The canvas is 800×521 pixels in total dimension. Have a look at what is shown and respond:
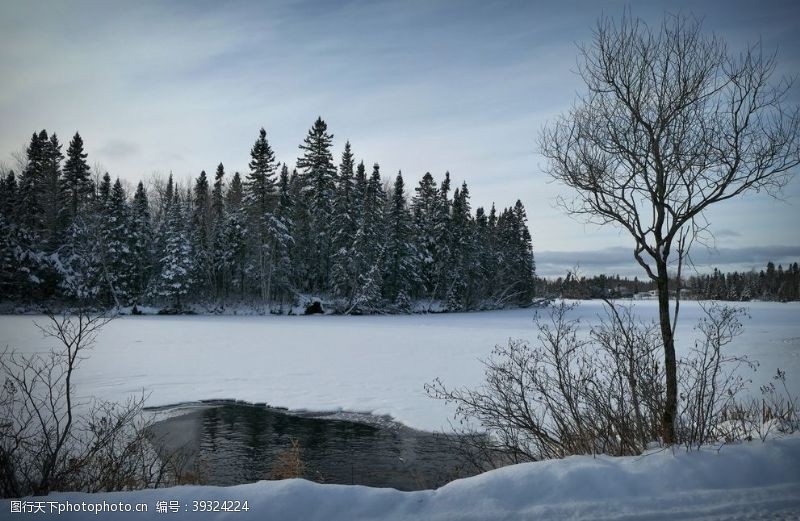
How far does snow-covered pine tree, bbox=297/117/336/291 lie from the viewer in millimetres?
42562

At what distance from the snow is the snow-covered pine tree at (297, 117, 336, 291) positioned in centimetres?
3994

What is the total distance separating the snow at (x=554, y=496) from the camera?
10.3ft

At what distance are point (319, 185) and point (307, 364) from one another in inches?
1149

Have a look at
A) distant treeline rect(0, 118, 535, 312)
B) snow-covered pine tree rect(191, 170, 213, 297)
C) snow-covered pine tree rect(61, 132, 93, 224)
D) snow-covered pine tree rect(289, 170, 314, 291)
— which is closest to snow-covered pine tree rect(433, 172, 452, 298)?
distant treeline rect(0, 118, 535, 312)

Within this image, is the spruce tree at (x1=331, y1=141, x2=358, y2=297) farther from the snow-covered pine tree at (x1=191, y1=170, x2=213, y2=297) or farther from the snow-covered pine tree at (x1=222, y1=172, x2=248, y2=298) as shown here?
the snow-covered pine tree at (x1=191, y1=170, x2=213, y2=297)

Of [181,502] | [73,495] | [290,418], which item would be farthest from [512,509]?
[290,418]

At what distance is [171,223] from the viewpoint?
4162cm

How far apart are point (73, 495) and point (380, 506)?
242 centimetres

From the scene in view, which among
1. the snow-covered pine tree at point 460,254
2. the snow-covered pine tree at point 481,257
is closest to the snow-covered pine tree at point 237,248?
the snow-covered pine tree at point 460,254

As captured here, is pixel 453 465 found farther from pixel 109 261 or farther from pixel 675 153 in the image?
pixel 109 261

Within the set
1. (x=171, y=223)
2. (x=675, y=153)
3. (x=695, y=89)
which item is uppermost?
(x=171, y=223)

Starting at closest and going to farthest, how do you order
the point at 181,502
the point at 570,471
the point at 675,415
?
the point at 181,502, the point at 570,471, the point at 675,415

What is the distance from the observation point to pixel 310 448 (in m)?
8.65

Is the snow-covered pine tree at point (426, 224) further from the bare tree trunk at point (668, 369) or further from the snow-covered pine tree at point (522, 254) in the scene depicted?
the bare tree trunk at point (668, 369)
